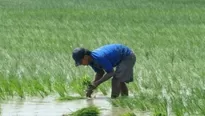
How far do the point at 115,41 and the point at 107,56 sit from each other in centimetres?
626

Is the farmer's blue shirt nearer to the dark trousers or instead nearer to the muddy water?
the dark trousers

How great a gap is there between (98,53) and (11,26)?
1032 centimetres

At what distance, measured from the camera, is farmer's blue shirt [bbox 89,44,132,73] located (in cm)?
738

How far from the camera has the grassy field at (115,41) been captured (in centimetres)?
762

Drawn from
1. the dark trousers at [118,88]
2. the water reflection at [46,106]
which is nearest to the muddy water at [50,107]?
the water reflection at [46,106]

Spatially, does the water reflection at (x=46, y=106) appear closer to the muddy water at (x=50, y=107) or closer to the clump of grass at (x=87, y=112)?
the muddy water at (x=50, y=107)

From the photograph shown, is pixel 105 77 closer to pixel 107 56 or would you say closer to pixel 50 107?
pixel 107 56

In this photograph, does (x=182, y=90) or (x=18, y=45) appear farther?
(x=18, y=45)

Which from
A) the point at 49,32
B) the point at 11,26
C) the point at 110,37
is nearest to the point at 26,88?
the point at 110,37

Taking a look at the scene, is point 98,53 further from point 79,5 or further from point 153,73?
point 79,5

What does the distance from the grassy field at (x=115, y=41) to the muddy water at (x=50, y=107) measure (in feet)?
0.67

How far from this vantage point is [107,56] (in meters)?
7.50

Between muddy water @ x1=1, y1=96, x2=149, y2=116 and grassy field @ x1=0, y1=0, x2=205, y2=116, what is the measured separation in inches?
8.0

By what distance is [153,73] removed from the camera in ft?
29.8
